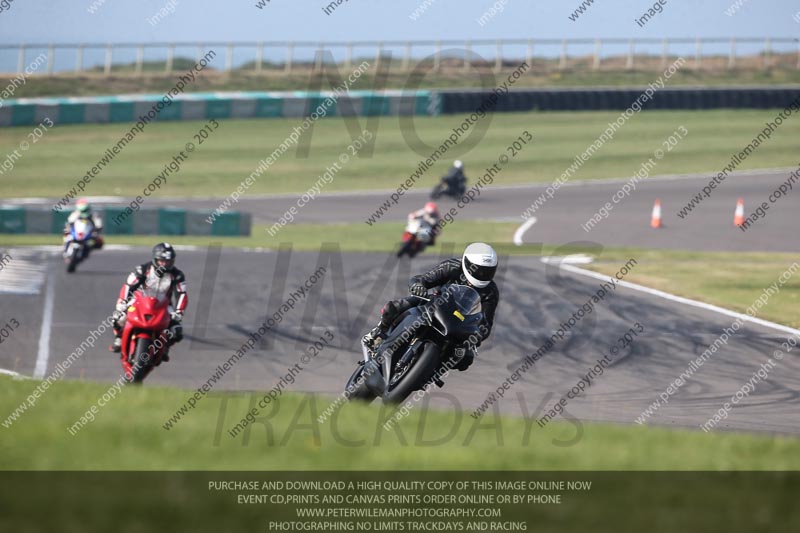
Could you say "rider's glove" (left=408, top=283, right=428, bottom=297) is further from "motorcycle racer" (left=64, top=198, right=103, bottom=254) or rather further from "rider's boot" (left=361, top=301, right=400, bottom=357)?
"motorcycle racer" (left=64, top=198, right=103, bottom=254)

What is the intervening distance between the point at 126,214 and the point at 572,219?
1237 centimetres

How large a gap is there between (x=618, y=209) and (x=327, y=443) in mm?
27431

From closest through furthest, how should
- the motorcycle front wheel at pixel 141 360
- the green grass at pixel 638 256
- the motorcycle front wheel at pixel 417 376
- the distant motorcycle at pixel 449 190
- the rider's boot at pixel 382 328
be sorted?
the motorcycle front wheel at pixel 417 376
the rider's boot at pixel 382 328
the motorcycle front wheel at pixel 141 360
the green grass at pixel 638 256
the distant motorcycle at pixel 449 190

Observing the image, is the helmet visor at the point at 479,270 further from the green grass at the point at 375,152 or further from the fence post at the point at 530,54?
the fence post at the point at 530,54

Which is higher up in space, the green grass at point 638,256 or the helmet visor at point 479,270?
the helmet visor at point 479,270

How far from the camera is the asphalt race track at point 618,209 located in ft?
91.5

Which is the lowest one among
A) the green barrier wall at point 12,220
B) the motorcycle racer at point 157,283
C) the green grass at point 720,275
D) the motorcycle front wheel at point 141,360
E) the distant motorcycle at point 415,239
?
the green barrier wall at point 12,220

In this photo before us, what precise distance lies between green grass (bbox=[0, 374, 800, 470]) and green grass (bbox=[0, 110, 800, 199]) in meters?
31.3

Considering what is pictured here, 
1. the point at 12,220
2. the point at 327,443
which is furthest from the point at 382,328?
the point at 12,220

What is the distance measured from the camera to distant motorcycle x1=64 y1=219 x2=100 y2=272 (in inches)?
802

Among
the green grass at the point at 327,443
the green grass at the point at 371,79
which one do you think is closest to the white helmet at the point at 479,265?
the green grass at the point at 327,443

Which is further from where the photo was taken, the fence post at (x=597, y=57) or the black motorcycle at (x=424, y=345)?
the fence post at (x=597, y=57)

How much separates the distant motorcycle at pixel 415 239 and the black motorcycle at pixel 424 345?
12793mm
